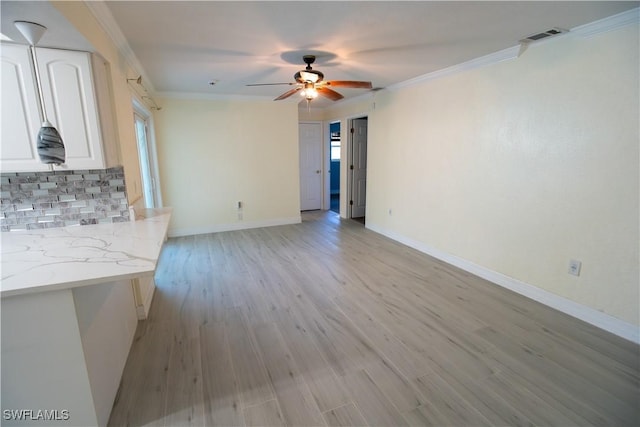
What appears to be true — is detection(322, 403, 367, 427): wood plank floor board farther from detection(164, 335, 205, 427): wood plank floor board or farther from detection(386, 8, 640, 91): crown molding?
detection(386, 8, 640, 91): crown molding

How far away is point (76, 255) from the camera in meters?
1.62

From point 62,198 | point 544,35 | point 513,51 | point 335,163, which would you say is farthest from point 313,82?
point 335,163

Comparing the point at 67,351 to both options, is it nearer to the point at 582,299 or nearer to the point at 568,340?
the point at 568,340

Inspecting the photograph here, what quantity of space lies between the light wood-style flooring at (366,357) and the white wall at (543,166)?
409 millimetres

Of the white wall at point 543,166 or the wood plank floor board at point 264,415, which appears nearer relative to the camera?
the wood plank floor board at point 264,415

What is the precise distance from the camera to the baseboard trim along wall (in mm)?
2268

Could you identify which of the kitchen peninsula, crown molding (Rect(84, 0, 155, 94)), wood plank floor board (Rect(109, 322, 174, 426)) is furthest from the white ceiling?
wood plank floor board (Rect(109, 322, 174, 426))

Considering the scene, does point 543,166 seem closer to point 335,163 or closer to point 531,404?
point 531,404

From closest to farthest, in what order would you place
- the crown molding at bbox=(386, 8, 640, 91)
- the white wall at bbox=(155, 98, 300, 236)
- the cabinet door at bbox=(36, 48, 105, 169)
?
the cabinet door at bbox=(36, 48, 105, 169), the crown molding at bbox=(386, 8, 640, 91), the white wall at bbox=(155, 98, 300, 236)

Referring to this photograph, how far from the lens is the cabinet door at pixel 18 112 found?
5.62 feet

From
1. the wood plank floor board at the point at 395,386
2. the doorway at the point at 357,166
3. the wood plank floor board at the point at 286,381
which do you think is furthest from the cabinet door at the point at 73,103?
the doorway at the point at 357,166

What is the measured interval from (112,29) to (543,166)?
145 inches

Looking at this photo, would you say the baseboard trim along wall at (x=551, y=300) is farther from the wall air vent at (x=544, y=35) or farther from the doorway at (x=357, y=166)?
the doorway at (x=357, y=166)

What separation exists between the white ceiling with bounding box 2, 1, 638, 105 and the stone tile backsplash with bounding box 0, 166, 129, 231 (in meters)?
1.13
